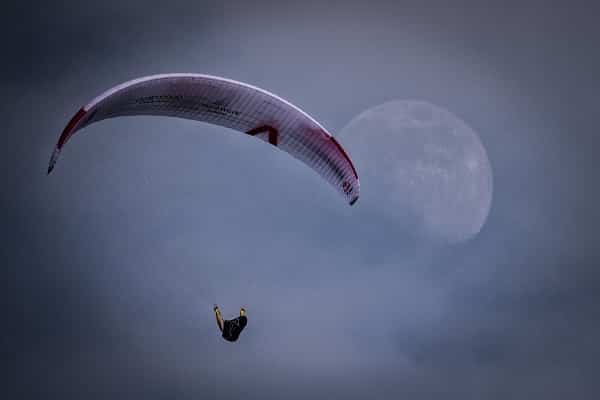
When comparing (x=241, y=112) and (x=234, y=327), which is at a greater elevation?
(x=241, y=112)

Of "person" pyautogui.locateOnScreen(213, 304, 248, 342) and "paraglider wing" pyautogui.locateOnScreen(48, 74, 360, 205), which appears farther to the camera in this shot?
"person" pyautogui.locateOnScreen(213, 304, 248, 342)

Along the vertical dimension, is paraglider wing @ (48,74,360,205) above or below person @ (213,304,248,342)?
above

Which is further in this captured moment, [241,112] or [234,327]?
[234,327]

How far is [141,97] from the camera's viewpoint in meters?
20.8

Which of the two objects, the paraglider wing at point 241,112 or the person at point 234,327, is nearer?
the paraglider wing at point 241,112

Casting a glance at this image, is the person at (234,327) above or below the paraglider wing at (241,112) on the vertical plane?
below

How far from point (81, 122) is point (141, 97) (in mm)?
3099

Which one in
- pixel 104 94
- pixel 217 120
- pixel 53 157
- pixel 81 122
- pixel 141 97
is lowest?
pixel 53 157

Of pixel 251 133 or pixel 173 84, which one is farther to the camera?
pixel 251 133

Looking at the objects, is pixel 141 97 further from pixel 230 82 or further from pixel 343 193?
pixel 343 193

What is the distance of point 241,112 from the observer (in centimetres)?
2319

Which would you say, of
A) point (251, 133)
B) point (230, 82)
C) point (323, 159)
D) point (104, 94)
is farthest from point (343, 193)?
point (104, 94)

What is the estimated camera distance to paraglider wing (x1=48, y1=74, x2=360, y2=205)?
20.7 meters

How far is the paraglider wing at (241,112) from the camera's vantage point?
67.8 feet
